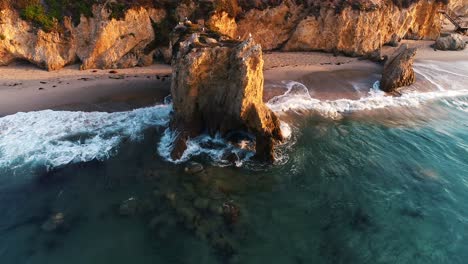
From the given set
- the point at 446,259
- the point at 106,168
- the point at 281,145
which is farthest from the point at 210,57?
the point at 446,259

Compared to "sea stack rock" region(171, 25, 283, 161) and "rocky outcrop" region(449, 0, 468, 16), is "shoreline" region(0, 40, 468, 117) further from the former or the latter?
"rocky outcrop" region(449, 0, 468, 16)

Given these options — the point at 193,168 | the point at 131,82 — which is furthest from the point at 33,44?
→ the point at 193,168

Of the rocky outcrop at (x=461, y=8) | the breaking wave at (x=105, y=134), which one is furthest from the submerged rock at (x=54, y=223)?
the rocky outcrop at (x=461, y=8)

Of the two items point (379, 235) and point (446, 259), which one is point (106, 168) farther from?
point (446, 259)

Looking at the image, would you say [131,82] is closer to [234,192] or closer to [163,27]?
[163,27]

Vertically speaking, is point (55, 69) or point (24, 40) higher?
point (24, 40)

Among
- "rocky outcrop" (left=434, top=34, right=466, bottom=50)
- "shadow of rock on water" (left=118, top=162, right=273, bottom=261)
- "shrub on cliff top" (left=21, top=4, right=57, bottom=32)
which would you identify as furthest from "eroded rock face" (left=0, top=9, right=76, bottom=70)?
"rocky outcrop" (left=434, top=34, right=466, bottom=50)
